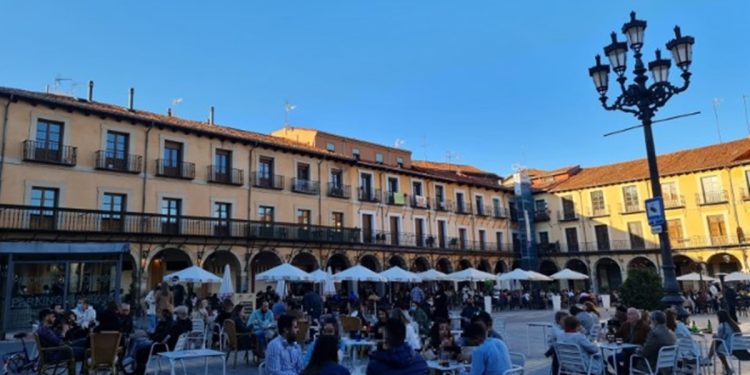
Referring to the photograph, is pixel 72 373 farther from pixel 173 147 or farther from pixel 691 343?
pixel 173 147

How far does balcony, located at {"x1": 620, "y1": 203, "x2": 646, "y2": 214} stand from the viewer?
37.7m

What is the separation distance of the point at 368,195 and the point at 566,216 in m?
18.4

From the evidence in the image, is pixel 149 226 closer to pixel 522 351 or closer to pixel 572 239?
pixel 522 351

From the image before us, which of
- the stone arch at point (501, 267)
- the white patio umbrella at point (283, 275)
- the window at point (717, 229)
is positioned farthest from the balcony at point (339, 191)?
the window at point (717, 229)

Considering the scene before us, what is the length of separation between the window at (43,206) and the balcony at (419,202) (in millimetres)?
20190

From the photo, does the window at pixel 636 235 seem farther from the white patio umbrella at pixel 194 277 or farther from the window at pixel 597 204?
the white patio umbrella at pixel 194 277

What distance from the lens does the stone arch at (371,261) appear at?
98.7 feet

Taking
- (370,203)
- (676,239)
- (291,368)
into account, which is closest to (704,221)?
(676,239)

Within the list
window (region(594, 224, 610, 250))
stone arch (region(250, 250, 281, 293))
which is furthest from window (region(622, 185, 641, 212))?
stone arch (region(250, 250, 281, 293))

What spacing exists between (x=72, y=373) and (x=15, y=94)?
15258 mm

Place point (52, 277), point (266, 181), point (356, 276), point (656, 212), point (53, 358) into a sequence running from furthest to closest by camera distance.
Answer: point (266, 181) → point (356, 276) → point (52, 277) → point (656, 212) → point (53, 358)

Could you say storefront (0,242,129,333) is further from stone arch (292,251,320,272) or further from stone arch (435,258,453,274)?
stone arch (435,258,453,274)

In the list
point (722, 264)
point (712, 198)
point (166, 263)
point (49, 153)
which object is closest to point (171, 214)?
point (166, 263)

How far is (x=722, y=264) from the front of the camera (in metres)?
35.8
